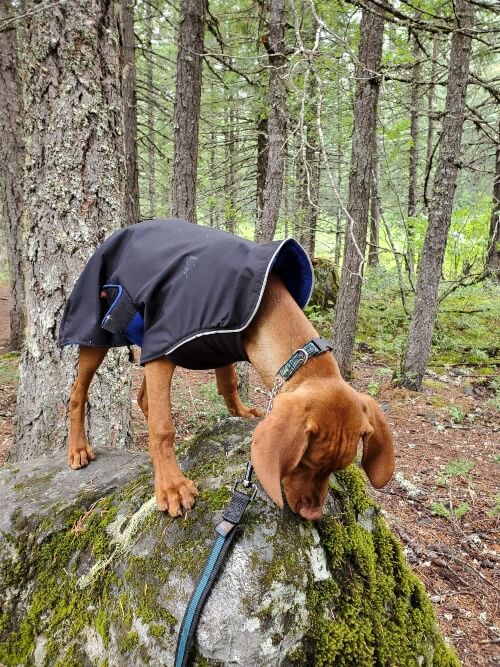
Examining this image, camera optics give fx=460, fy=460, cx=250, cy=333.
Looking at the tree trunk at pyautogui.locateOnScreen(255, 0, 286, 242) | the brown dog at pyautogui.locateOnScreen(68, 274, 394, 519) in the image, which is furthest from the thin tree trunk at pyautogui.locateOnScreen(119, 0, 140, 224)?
the brown dog at pyautogui.locateOnScreen(68, 274, 394, 519)

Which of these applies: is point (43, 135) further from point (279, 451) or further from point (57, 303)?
point (279, 451)

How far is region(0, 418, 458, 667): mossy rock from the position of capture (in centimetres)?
182

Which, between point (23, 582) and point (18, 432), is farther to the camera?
point (18, 432)

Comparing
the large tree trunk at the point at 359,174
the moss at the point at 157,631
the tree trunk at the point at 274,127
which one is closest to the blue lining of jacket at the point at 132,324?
the moss at the point at 157,631

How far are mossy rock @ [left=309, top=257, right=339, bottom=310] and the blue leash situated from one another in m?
10.3

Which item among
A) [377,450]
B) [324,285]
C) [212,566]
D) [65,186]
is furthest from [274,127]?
[324,285]

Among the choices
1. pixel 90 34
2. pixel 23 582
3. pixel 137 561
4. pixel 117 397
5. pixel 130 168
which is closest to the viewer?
pixel 137 561

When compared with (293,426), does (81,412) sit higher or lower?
lower

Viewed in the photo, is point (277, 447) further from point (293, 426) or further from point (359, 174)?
point (359, 174)

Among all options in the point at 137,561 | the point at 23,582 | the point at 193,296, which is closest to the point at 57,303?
the point at 193,296

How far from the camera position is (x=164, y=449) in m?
2.41

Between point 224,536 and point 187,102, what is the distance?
7550mm

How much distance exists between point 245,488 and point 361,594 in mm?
701

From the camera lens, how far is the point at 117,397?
13.2 feet
